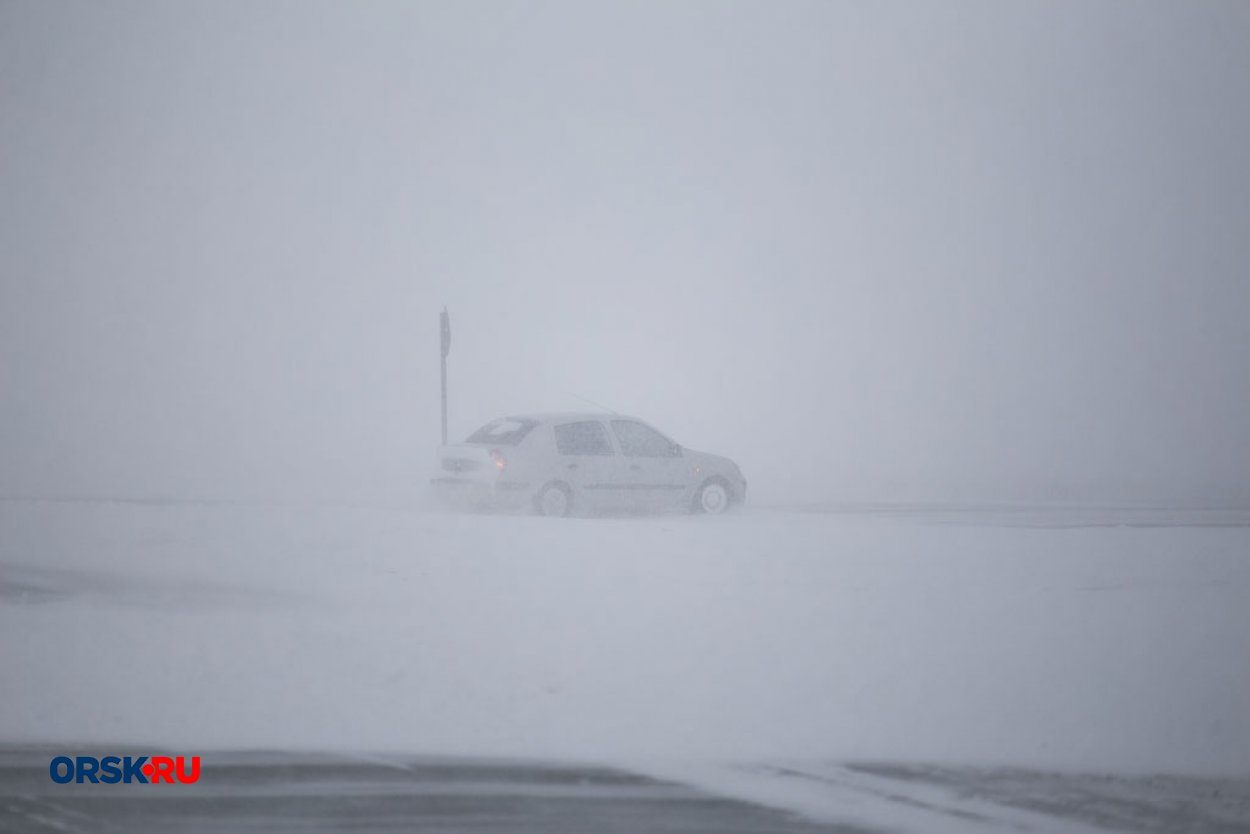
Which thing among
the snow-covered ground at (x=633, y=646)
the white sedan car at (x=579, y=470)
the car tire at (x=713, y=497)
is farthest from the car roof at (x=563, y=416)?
the snow-covered ground at (x=633, y=646)

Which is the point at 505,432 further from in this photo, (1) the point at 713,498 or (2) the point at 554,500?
(1) the point at 713,498

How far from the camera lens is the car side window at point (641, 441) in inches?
567

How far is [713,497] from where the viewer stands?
48.8ft

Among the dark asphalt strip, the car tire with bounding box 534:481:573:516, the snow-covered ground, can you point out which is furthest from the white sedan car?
the dark asphalt strip

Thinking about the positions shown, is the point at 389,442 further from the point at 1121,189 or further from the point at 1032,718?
the point at 1121,189

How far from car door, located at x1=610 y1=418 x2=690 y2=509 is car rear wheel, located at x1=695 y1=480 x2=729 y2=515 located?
334 mm

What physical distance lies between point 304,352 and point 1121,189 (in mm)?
64661

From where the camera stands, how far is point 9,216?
70625 mm

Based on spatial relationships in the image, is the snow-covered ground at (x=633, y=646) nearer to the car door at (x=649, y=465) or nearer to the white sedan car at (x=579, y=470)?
the white sedan car at (x=579, y=470)

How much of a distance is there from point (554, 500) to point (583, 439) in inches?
38.8

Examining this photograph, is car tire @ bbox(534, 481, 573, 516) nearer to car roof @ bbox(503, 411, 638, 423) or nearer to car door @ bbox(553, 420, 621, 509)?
car door @ bbox(553, 420, 621, 509)

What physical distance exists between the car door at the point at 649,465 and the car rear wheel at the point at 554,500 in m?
0.88

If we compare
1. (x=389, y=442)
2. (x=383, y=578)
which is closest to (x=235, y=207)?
(x=389, y=442)

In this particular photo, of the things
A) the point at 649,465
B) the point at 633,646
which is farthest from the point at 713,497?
the point at 633,646
